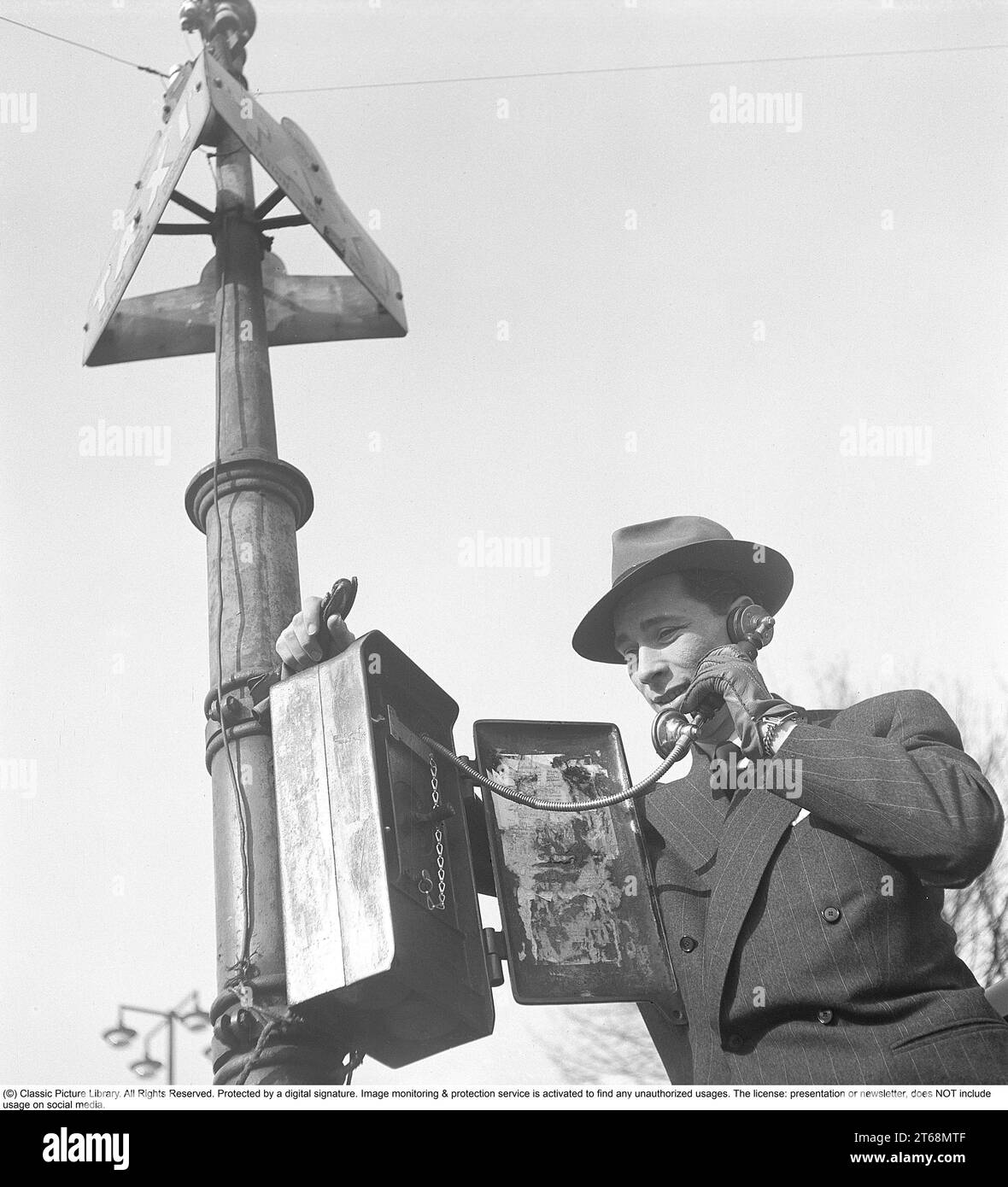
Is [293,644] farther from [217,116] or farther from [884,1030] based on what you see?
[217,116]

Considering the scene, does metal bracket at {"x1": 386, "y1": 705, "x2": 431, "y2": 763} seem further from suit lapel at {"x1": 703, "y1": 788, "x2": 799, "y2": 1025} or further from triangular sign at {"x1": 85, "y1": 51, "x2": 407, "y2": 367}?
triangular sign at {"x1": 85, "y1": 51, "x2": 407, "y2": 367}

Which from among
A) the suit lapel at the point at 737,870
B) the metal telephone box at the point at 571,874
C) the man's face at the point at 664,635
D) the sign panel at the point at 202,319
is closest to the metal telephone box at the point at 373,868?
the metal telephone box at the point at 571,874

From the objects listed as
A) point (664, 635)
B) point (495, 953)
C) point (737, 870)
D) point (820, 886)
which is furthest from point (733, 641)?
point (495, 953)

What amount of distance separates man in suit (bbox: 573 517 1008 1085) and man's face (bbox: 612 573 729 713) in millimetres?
13

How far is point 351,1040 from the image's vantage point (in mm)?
3297

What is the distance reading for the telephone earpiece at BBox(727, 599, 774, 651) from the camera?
150 inches

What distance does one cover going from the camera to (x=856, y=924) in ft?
10.6

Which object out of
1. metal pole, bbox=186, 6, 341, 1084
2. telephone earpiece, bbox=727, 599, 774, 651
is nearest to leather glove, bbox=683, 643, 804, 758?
telephone earpiece, bbox=727, 599, 774, 651

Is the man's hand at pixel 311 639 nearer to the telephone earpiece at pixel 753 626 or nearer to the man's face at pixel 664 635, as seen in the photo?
the man's face at pixel 664 635

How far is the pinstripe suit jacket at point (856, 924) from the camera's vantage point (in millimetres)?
3127

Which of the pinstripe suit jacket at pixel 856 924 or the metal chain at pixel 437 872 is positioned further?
the metal chain at pixel 437 872

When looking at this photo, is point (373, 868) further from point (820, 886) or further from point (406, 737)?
point (820, 886)

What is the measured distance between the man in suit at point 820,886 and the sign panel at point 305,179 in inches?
71.7
